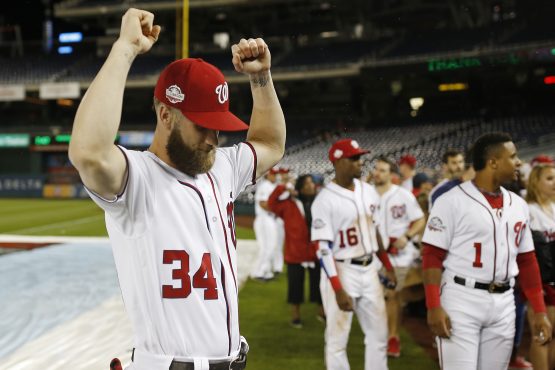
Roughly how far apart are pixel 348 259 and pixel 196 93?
293cm

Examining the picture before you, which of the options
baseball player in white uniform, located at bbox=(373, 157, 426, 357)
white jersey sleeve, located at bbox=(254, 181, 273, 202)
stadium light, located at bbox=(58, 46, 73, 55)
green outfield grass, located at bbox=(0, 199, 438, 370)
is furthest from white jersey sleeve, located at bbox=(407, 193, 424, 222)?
stadium light, located at bbox=(58, 46, 73, 55)

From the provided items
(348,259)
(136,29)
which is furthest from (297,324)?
(136,29)

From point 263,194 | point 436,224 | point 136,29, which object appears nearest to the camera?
point 136,29

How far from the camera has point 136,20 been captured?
1.63 meters

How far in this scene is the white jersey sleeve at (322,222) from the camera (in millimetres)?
4316

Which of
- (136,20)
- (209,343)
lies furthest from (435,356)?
(136,20)

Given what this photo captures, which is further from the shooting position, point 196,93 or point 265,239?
point 265,239

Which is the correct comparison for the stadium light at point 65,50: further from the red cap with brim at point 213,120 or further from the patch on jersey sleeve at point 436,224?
the red cap with brim at point 213,120

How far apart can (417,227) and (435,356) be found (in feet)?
4.49

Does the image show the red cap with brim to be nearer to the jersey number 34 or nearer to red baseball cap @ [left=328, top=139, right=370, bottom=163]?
the jersey number 34

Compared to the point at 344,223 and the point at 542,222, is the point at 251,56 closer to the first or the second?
the point at 344,223

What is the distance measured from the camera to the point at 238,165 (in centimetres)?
211

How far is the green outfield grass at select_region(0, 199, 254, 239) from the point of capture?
1571 centimetres

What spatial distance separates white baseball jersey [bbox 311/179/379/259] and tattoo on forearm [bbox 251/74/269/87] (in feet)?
7.49
